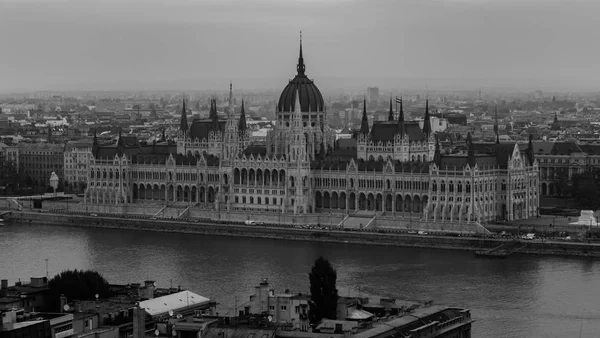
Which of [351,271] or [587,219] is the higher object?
[587,219]

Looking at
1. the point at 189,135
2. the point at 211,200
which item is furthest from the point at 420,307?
the point at 189,135

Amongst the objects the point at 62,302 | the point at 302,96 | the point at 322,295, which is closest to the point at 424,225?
the point at 302,96

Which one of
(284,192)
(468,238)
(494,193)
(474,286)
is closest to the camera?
(474,286)

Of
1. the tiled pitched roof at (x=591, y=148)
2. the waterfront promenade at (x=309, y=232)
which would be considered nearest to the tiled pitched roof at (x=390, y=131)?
the waterfront promenade at (x=309, y=232)

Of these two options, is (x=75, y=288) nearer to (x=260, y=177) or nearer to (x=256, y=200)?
(x=256, y=200)

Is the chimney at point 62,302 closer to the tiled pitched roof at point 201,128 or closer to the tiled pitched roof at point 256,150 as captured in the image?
the tiled pitched roof at point 256,150

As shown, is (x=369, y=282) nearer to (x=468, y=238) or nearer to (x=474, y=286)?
(x=474, y=286)

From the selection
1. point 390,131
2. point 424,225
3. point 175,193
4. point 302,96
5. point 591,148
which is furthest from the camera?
point 591,148

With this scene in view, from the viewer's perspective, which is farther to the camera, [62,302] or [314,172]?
[314,172]
